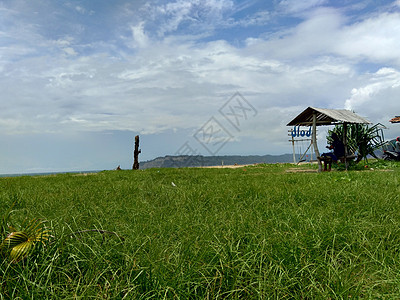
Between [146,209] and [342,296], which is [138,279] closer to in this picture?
[342,296]

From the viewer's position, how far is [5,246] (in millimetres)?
1936

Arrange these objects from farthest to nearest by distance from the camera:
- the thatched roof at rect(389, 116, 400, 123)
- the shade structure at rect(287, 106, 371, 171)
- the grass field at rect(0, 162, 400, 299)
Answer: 1. the thatched roof at rect(389, 116, 400, 123)
2. the shade structure at rect(287, 106, 371, 171)
3. the grass field at rect(0, 162, 400, 299)

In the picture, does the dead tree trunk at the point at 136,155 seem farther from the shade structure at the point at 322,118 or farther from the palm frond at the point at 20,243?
the palm frond at the point at 20,243

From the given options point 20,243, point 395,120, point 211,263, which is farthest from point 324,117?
point 20,243

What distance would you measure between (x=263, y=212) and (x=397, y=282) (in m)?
1.79

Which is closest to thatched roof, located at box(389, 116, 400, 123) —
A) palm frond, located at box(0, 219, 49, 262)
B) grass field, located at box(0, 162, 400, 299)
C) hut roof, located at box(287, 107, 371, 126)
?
hut roof, located at box(287, 107, 371, 126)

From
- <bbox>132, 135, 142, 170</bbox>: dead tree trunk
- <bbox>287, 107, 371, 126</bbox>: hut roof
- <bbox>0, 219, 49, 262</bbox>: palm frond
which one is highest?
<bbox>287, 107, 371, 126</bbox>: hut roof

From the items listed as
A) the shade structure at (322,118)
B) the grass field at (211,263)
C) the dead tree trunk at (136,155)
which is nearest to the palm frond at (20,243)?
the grass field at (211,263)

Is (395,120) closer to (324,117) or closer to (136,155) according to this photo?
(324,117)

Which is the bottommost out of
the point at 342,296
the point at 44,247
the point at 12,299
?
the point at 342,296

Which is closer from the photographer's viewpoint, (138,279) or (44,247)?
(138,279)

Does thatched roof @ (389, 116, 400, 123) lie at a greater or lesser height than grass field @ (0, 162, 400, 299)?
greater

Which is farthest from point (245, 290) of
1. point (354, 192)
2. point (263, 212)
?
point (354, 192)

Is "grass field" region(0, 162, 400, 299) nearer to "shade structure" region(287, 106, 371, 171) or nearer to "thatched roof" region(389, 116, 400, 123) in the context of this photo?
"shade structure" region(287, 106, 371, 171)
